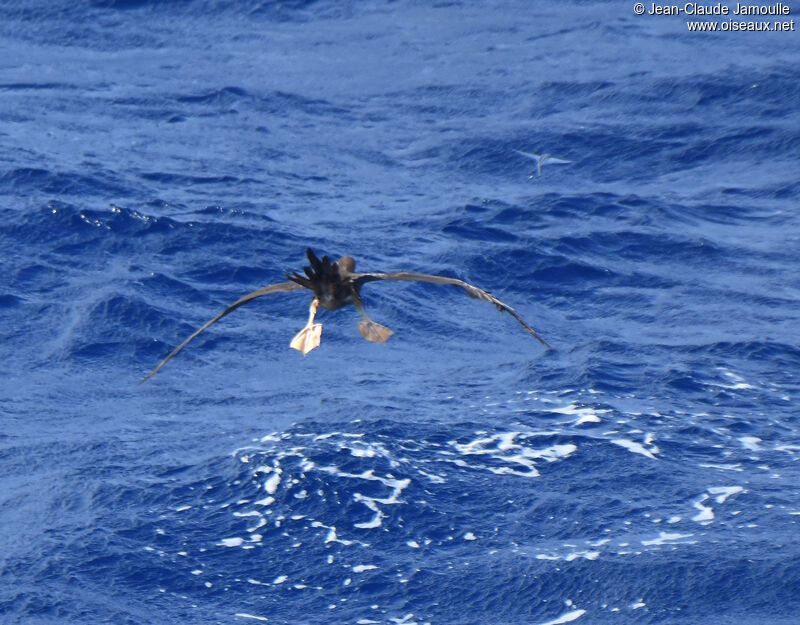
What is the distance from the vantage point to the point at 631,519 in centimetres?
3225

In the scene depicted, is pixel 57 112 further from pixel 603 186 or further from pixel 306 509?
pixel 306 509

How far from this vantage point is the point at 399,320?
38562 millimetres

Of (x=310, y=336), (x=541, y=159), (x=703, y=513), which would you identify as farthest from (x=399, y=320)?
(x=310, y=336)

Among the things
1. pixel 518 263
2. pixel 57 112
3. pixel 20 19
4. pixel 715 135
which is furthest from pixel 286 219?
pixel 20 19

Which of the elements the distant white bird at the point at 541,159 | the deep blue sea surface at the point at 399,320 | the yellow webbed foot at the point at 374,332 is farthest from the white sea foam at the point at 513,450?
the yellow webbed foot at the point at 374,332

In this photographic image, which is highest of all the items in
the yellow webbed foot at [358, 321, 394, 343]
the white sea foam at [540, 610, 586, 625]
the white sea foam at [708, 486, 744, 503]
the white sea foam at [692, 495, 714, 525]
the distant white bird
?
the yellow webbed foot at [358, 321, 394, 343]

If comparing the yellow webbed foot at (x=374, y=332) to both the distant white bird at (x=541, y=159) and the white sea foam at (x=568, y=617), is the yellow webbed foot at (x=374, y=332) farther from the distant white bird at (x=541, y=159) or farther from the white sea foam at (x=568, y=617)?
the distant white bird at (x=541, y=159)

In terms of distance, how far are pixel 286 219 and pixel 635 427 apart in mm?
12089

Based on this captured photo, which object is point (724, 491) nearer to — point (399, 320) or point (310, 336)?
point (399, 320)

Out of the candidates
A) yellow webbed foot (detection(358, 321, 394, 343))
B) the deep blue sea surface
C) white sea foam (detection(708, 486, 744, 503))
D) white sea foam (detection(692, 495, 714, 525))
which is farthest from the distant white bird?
yellow webbed foot (detection(358, 321, 394, 343))

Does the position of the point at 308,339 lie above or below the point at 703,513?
above

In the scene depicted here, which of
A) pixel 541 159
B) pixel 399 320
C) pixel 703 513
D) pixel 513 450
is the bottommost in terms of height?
pixel 703 513

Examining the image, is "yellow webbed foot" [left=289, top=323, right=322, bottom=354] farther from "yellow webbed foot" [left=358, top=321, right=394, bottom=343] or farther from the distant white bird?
the distant white bird

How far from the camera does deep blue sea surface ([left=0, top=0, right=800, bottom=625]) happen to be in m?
30.9
